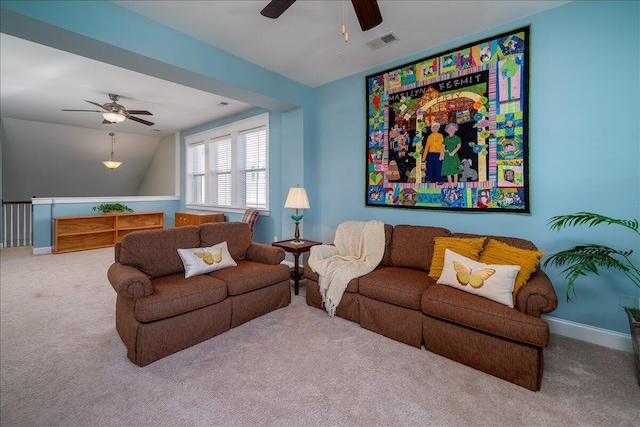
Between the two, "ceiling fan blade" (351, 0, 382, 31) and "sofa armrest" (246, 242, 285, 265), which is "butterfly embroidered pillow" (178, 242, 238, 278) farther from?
"ceiling fan blade" (351, 0, 382, 31)

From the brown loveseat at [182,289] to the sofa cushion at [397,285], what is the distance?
3.07 ft

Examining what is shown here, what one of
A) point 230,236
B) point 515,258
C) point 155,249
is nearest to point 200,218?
point 230,236

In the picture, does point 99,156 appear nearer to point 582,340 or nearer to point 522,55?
point 522,55

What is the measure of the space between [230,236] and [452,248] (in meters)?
2.29

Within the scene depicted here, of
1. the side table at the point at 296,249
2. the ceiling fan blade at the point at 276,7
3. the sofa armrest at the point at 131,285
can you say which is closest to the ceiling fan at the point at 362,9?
the ceiling fan blade at the point at 276,7

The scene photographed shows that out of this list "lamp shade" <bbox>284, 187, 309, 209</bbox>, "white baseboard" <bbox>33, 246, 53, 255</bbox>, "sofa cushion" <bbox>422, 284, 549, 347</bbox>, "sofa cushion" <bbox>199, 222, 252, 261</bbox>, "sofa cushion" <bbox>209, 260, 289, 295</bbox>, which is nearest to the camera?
"sofa cushion" <bbox>422, 284, 549, 347</bbox>

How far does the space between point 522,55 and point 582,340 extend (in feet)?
8.37

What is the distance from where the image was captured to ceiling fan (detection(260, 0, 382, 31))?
197 centimetres

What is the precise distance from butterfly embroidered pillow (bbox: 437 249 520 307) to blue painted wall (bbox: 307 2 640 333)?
2.58 feet

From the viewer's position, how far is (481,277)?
2229 millimetres

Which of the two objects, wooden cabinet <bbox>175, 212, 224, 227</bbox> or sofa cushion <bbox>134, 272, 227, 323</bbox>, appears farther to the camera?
wooden cabinet <bbox>175, 212, 224, 227</bbox>

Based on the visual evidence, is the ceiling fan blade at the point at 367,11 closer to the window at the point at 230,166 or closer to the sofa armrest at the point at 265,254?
the sofa armrest at the point at 265,254

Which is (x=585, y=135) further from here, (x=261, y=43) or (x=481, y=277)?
(x=261, y=43)

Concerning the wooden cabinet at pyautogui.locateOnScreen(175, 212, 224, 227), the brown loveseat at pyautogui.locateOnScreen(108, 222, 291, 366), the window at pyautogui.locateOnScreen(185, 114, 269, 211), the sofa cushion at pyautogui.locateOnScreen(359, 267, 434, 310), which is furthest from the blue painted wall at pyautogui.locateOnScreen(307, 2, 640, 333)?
the wooden cabinet at pyautogui.locateOnScreen(175, 212, 224, 227)
